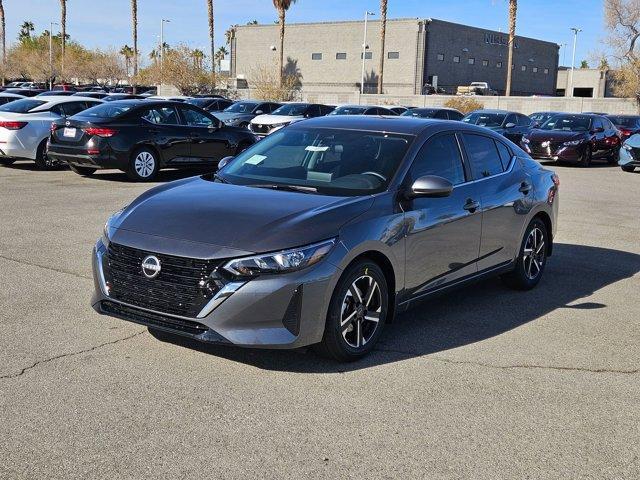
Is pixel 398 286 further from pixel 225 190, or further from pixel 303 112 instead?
pixel 303 112

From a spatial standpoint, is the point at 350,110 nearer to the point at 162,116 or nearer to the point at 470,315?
the point at 162,116

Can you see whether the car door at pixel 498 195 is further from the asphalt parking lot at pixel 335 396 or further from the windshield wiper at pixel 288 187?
the windshield wiper at pixel 288 187

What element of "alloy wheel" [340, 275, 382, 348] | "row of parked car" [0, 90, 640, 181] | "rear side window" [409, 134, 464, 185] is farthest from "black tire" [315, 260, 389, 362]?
"row of parked car" [0, 90, 640, 181]

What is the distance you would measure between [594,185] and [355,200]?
552 inches

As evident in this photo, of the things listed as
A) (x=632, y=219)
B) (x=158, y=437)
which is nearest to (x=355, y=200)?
(x=158, y=437)

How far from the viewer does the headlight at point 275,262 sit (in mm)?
4562

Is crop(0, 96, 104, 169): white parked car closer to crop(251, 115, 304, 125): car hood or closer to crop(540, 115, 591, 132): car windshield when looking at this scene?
crop(251, 115, 304, 125): car hood

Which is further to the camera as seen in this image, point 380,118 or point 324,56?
point 324,56

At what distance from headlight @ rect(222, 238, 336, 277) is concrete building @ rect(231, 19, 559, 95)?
204 ft

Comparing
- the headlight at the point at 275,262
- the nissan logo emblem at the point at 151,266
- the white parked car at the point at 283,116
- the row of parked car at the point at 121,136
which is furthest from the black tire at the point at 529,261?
the white parked car at the point at 283,116

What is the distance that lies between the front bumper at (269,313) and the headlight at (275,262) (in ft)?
0.13

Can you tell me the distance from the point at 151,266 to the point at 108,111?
35.7 feet

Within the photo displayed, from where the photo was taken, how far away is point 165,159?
1534 cm

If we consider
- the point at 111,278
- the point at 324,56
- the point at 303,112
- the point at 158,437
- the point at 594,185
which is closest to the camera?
the point at 158,437
